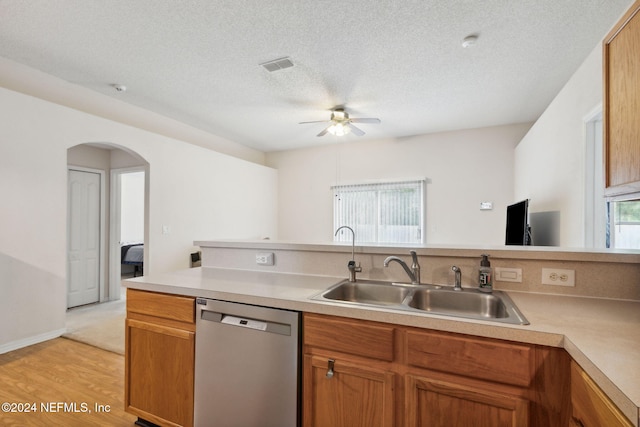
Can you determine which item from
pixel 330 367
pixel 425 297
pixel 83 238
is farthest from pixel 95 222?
pixel 425 297

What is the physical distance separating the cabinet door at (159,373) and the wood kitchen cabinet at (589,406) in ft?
5.27

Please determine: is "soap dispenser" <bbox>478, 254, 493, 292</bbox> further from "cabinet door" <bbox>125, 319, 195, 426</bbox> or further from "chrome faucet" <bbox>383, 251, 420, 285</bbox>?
"cabinet door" <bbox>125, 319, 195, 426</bbox>

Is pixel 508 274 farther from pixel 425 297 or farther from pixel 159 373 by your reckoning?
pixel 159 373

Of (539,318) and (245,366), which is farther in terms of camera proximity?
(245,366)

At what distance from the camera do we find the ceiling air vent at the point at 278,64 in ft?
9.60

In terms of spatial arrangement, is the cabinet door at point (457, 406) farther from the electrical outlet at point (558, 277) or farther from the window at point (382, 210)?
the window at point (382, 210)

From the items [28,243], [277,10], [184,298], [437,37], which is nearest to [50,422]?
[184,298]

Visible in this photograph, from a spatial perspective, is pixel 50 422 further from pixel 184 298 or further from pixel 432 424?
pixel 432 424

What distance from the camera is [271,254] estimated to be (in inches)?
82.8

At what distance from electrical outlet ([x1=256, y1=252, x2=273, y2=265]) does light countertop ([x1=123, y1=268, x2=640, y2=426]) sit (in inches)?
7.7

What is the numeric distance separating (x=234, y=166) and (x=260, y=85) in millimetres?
2230

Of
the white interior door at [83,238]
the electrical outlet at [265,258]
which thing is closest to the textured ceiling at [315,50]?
the white interior door at [83,238]

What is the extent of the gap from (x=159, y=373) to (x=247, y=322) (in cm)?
68

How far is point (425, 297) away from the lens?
5.38ft
